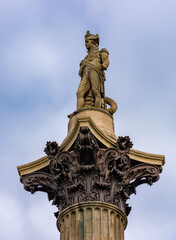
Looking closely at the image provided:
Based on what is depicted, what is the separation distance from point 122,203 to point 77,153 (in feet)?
9.29

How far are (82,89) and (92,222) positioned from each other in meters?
7.89

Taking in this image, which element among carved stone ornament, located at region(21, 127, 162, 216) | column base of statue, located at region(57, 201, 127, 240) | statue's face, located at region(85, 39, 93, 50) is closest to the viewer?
column base of statue, located at region(57, 201, 127, 240)

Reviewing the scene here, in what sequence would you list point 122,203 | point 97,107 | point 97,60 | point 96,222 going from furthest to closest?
point 97,60 → point 97,107 → point 122,203 → point 96,222

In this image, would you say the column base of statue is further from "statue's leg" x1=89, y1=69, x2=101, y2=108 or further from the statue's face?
the statue's face

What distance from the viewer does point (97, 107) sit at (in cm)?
2838

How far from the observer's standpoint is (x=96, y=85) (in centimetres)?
2902

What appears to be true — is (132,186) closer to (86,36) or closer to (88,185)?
(88,185)

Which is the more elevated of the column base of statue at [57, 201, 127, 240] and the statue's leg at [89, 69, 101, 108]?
the statue's leg at [89, 69, 101, 108]

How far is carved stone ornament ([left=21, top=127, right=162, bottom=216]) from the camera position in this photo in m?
24.2

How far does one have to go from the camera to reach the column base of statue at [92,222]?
23141mm

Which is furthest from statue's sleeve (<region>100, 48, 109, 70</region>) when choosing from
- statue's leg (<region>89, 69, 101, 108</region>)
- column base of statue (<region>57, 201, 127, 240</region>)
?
column base of statue (<region>57, 201, 127, 240</region>)

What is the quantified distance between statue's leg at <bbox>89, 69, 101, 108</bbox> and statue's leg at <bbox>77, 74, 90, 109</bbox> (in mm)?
287

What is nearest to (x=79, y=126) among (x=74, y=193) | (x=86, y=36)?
(x=74, y=193)

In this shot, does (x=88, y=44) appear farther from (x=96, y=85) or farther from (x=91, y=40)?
(x=96, y=85)
